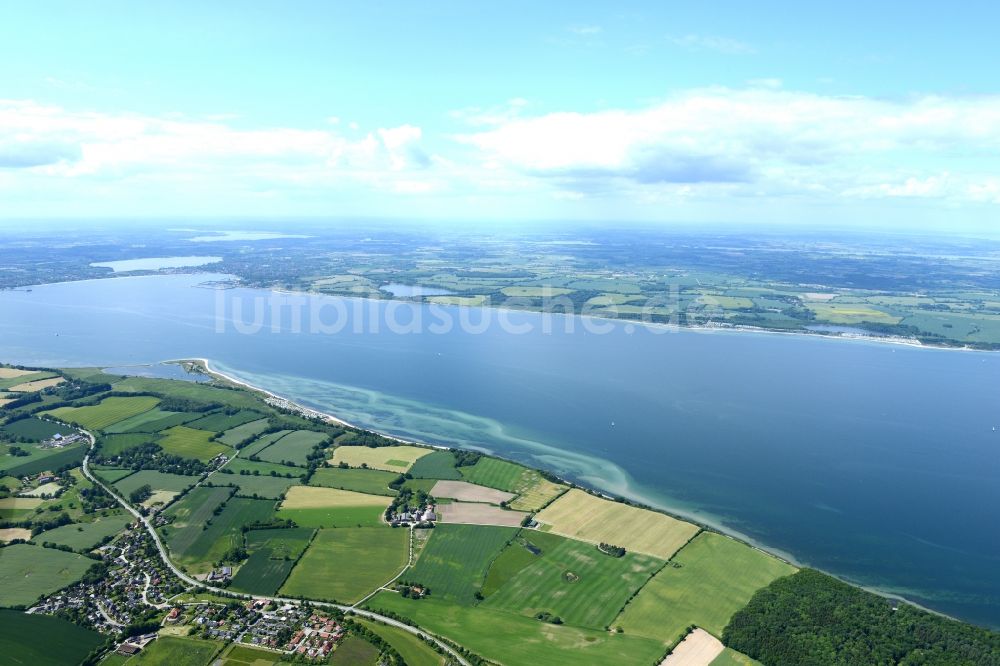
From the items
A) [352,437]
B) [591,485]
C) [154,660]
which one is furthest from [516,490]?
[154,660]

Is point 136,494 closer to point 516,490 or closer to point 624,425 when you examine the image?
point 516,490

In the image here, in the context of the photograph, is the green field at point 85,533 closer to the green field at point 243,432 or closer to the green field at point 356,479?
the green field at point 356,479

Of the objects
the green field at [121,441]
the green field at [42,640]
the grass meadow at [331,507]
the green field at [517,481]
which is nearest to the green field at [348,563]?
the grass meadow at [331,507]

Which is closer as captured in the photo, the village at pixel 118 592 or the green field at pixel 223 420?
the village at pixel 118 592

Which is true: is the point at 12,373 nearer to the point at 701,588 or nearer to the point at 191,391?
the point at 191,391

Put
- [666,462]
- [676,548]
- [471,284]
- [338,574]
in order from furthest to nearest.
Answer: [471,284] < [666,462] < [676,548] < [338,574]

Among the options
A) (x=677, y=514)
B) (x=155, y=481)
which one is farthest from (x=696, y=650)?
(x=155, y=481)
